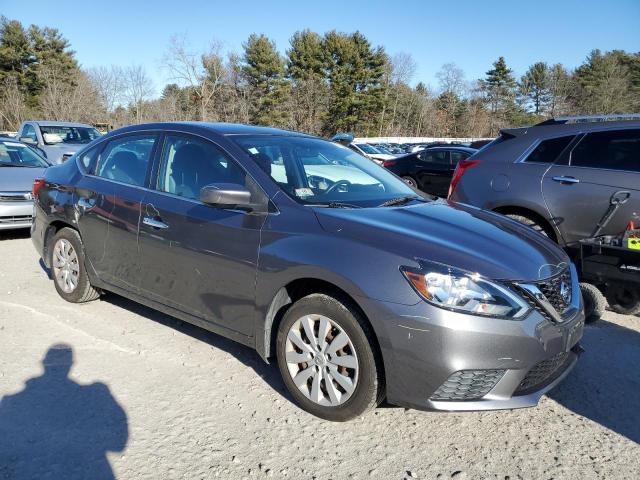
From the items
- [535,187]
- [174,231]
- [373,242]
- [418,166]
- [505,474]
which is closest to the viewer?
[505,474]

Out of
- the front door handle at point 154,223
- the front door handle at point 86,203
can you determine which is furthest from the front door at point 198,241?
the front door handle at point 86,203

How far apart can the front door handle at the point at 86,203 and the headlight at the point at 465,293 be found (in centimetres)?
296

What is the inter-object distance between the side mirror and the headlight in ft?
3.80

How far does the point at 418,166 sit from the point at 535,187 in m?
10.3

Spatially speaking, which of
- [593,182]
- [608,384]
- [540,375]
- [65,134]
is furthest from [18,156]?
[608,384]

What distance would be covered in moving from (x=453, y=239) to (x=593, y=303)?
7.51 ft

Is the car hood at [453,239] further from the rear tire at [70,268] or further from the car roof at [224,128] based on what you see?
the rear tire at [70,268]

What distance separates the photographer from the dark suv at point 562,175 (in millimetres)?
4855

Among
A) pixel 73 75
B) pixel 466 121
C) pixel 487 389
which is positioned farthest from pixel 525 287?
pixel 466 121

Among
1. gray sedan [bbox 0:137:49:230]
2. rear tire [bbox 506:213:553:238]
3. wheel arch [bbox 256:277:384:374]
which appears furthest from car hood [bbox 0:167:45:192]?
rear tire [bbox 506:213:553:238]

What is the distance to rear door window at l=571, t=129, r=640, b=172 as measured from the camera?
4871 mm

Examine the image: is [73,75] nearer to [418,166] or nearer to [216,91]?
[216,91]

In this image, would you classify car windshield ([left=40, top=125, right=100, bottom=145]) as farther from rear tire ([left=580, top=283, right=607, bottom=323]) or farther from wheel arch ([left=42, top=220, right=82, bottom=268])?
rear tire ([left=580, top=283, right=607, bottom=323])

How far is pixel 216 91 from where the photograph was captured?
54.4 m
